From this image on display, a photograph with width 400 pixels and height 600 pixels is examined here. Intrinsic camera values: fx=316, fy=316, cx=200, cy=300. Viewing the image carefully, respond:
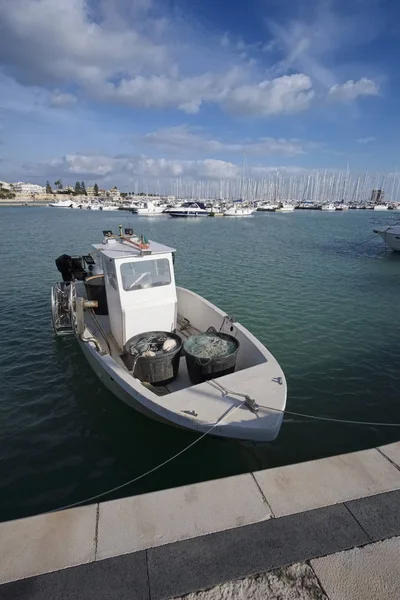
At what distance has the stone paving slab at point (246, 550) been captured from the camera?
2.96 metres

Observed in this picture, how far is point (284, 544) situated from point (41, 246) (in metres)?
36.4

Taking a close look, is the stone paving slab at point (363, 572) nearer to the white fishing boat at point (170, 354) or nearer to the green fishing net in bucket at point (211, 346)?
the white fishing boat at point (170, 354)

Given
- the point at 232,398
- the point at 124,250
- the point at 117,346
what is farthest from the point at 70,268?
the point at 232,398

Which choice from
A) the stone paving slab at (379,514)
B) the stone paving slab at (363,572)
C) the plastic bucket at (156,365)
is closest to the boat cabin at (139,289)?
the plastic bucket at (156,365)

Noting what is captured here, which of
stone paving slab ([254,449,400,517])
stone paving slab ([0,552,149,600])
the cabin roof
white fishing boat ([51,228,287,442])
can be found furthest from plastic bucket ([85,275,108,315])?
stone paving slab ([0,552,149,600])

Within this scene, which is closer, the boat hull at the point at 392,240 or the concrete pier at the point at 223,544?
the concrete pier at the point at 223,544

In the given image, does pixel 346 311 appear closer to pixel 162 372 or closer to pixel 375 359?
pixel 375 359

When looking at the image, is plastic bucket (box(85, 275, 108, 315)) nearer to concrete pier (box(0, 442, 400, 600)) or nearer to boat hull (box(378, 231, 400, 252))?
concrete pier (box(0, 442, 400, 600))

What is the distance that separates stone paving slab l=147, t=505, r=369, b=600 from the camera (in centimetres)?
296

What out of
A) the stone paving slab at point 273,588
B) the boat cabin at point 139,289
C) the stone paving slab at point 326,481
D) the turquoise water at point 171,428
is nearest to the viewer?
the stone paving slab at point 273,588

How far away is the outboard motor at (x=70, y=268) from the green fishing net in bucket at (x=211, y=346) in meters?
9.12

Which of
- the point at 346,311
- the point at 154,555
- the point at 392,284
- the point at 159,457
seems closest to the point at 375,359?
the point at 346,311

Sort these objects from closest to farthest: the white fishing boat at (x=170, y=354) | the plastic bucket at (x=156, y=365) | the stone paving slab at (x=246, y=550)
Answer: the stone paving slab at (x=246, y=550) → the white fishing boat at (x=170, y=354) → the plastic bucket at (x=156, y=365)

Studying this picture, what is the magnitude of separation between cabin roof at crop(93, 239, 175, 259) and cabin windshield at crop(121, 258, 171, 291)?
226mm
